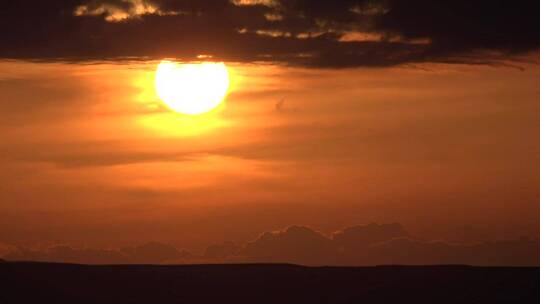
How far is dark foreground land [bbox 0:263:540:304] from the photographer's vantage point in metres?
92.9

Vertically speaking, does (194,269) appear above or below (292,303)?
above

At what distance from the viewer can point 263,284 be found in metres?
102

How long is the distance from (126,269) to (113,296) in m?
9.03

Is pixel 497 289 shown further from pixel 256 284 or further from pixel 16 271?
pixel 16 271

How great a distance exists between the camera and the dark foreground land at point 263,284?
305ft

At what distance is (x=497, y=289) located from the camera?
9506 cm

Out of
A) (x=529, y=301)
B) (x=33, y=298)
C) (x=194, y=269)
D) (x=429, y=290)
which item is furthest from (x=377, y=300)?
(x=33, y=298)

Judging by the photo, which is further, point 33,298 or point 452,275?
point 452,275

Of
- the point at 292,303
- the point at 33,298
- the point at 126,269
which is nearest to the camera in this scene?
the point at 33,298

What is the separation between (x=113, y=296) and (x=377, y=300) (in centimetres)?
2094

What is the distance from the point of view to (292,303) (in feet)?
316

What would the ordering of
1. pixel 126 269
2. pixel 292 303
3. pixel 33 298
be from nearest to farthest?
pixel 33 298
pixel 292 303
pixel 126 269

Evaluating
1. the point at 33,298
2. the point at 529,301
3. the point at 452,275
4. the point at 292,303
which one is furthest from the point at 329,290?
the point at 33,298

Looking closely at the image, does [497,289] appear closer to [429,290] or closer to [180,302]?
[429,290]
